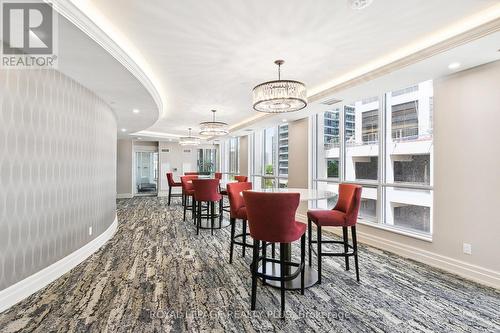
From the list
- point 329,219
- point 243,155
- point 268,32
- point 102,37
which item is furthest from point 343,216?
point 243,155

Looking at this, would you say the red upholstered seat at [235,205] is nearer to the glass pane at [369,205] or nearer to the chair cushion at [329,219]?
the chair cushion at [329,219]

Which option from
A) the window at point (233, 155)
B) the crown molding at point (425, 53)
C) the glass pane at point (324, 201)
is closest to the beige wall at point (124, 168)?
the window at point (233, 155)

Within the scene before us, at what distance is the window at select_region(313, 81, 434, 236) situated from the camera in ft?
12.0

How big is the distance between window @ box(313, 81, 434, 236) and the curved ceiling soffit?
3858mm

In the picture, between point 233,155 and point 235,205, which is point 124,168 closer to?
point 233,155

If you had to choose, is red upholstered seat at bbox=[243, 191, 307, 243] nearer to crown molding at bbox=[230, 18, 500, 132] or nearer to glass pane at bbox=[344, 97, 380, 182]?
crown molding at bbox=[230, 18, 500, 132]

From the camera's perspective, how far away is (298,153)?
20.0 feet

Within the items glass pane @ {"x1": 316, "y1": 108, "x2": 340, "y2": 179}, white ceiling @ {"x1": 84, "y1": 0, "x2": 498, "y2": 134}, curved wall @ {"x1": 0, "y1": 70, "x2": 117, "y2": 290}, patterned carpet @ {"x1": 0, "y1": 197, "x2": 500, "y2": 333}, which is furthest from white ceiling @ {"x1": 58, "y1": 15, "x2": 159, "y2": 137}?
glass pane @ {"x1": 316, "y1": 108, "x2": 340, "y2": 179}

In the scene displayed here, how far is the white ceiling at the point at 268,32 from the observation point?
7.11ft

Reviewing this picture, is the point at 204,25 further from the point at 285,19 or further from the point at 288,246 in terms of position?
the point at 288,246

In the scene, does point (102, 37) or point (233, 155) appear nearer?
point (102, 37)

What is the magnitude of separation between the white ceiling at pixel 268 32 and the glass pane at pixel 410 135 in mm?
1165

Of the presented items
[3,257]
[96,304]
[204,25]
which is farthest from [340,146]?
[3,257]

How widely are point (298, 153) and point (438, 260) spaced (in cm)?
353
